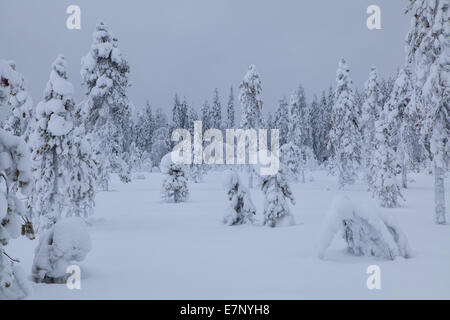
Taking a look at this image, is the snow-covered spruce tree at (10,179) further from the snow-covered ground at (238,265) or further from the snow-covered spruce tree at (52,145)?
the snow-covered spruce tree at (52,145)

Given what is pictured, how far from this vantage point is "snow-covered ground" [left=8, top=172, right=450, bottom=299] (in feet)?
21.0

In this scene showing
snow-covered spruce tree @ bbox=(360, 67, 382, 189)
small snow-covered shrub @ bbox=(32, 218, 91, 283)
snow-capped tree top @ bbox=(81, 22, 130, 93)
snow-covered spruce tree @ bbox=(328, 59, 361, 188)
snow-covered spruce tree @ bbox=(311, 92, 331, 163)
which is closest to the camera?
small snow-covered shrub @ bbox=(32, 218, 91, 283)

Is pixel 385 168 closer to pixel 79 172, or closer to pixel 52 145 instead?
pixel 79 172

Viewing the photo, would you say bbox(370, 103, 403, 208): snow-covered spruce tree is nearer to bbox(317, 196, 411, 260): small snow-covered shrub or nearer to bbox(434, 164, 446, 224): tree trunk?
bbox(434, 164, 446, 224): tree trunk

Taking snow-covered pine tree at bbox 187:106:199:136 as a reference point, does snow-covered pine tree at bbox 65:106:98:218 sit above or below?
below

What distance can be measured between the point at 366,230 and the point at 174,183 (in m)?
17.9

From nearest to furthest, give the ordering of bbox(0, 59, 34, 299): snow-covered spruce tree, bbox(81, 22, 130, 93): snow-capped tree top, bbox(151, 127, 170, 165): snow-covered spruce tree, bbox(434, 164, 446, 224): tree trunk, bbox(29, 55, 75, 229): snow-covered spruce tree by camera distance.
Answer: bbox(0, 59, 34, 299): snow-covered spruce tree < bbox(29, 55, 75, 229): snow-covered spruce tree < bbox(434, 164, 446, 224): tree trunk < bbox(81, 22, 130, 93): snow-capped tree top < bbox(151, 127, 170, 165): snow-covered spruce tree

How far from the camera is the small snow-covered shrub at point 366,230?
8.25 meters

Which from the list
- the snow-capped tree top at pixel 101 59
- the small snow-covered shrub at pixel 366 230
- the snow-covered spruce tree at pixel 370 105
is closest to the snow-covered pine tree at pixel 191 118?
the snow-covered spruce tree at pixel 370 105

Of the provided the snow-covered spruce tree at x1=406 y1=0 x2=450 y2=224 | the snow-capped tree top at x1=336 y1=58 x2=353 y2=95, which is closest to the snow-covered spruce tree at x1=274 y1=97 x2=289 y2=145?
the snow-capped tree top at x1=336 y1=58 x2=353 y2=95

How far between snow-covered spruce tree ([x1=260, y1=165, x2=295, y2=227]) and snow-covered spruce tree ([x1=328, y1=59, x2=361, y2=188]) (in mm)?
22145

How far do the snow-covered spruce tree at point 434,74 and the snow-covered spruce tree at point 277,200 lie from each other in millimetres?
5968
